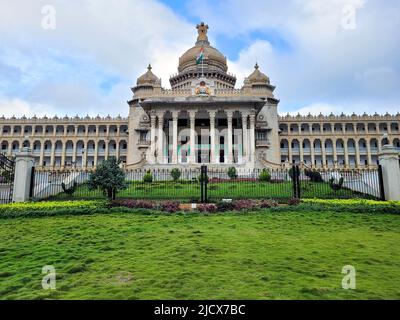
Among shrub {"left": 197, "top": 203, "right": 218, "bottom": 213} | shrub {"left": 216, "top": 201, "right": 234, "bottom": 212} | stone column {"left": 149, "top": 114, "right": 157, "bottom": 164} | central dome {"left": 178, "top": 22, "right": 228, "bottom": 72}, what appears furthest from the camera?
central dome {"left": 178, "top": 22, "right": 228, "bottom": 72}

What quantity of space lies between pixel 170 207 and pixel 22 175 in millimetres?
6960

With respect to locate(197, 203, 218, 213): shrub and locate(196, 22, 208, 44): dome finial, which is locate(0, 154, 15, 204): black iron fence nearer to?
locate(197, 203, 218, 213): shrub

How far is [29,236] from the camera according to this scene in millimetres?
8703

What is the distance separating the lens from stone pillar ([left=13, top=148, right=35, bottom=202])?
48.3ft

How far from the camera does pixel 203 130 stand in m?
40.2

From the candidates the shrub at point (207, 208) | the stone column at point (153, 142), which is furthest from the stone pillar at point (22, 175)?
the stone column at point (153, 142)

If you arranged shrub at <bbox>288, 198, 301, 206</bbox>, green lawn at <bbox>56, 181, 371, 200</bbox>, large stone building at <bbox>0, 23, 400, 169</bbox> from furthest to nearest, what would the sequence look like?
1. large stone building at <bbox>0, 23, 400, 169</bbox>
2. green lawn at <bbox>56, 181, 371, 200</bbox>
3. shrub at <bbox>288, 198, 301, 206</bbox>

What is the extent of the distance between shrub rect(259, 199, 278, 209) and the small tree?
604 centimetres

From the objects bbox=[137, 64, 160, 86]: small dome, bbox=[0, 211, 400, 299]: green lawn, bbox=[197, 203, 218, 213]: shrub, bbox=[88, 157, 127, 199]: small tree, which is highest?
bbox=[137, 64, 160, 86]: small dome

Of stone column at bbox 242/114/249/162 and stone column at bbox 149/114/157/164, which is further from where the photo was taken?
stone column at bbox 242/114/249/162

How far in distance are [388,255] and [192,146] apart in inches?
1188

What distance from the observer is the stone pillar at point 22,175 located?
1472 cm

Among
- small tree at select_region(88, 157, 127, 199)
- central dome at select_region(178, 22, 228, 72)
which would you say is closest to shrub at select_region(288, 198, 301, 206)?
small tree at select_region(88, 157, 127, 199)

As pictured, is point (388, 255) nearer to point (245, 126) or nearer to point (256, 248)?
point (256, 248)
